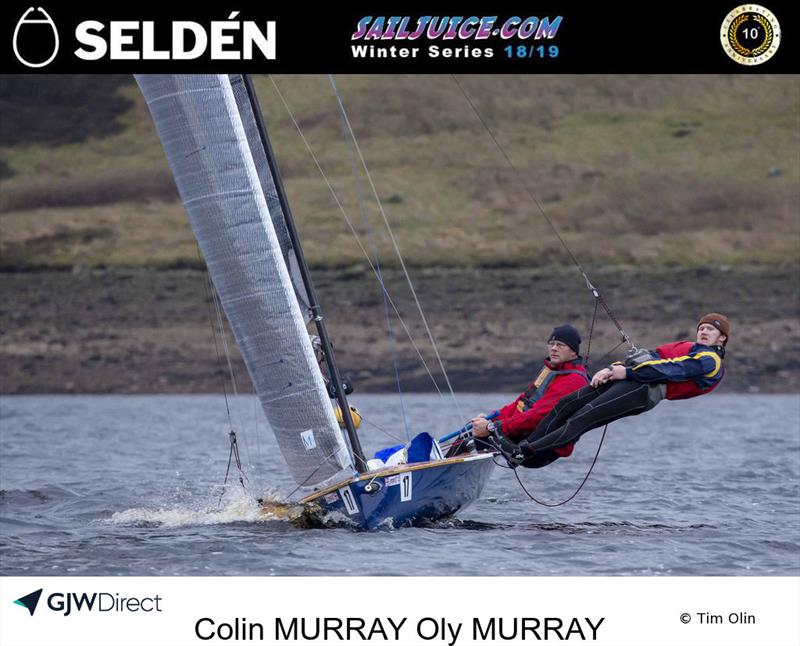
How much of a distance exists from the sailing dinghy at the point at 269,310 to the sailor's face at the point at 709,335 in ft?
8.00

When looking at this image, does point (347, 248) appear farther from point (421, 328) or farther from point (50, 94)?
point (50, 94)

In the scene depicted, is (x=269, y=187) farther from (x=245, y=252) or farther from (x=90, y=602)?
(x=90, y=602)

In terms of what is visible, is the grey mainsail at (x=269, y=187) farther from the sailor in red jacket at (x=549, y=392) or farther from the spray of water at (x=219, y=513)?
the sailor in red jacket at (x=549, y=392)

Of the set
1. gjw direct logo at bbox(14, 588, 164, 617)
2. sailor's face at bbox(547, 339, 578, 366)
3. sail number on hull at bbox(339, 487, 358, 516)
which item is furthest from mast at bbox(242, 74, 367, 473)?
gjw direct logo at bbox(14, 588, 164, 617)

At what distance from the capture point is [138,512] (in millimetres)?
15820

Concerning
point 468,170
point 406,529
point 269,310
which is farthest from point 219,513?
point 468,170

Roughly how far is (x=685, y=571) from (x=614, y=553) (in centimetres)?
93

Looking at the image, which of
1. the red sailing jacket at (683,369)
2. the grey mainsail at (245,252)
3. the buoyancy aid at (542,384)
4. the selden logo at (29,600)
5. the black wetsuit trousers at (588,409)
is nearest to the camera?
the selden logo at (29,600)

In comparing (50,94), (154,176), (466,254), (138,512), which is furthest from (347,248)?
(138,512)

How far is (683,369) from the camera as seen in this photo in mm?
12938

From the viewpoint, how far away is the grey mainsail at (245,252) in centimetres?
1398

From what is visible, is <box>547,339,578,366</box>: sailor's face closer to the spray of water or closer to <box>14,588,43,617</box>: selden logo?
the spray of water

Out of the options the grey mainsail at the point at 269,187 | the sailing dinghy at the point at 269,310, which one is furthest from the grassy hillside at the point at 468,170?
the sailing dinghy at the point at 269,310

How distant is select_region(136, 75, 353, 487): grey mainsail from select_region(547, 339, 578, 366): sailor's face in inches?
91.2
